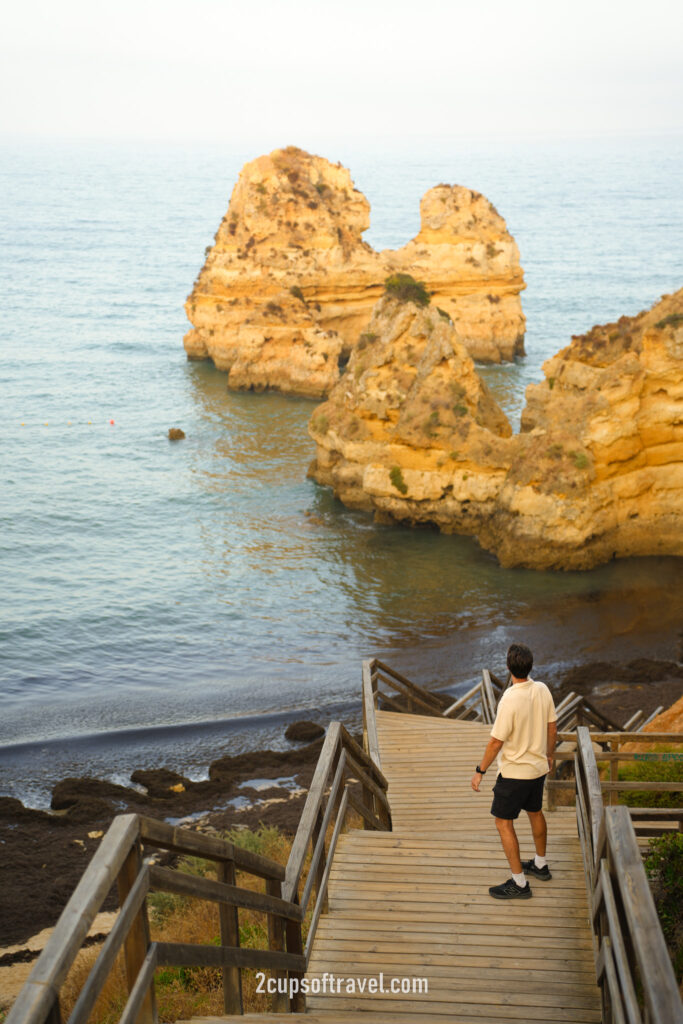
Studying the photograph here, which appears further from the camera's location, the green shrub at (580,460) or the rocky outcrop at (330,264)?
the rocky outcrop at (330,264)

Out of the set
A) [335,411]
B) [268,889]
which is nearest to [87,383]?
[335,411]

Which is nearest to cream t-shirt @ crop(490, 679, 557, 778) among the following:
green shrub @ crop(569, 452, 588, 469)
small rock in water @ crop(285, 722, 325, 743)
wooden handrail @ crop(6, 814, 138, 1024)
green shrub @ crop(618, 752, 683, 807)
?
green shrub @ crop(618, 752, 683, 807)

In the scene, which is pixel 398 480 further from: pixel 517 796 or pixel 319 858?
pixel 319 858

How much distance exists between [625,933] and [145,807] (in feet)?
49.4

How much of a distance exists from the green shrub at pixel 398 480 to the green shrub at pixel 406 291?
22.4 feet

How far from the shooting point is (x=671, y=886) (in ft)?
20.2

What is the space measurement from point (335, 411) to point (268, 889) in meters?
33.9

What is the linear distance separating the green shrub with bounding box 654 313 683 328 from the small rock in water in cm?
1737

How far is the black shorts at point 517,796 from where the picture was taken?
689 cm

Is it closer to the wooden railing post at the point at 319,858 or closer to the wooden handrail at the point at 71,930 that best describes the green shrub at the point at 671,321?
the wooden railing post at the point at 319,858

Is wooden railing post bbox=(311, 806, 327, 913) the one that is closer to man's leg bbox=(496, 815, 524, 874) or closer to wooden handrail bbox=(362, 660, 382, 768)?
man's leg bbox=(496, 815, 524, 874)

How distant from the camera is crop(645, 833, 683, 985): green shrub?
614 cm

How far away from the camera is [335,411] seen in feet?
126

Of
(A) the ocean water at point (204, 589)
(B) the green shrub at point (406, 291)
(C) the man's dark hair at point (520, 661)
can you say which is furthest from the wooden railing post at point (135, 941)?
(B) the green shrub at point (406, 291)
